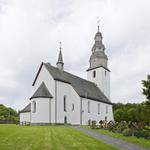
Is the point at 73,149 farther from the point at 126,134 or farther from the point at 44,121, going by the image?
the point at 44,121

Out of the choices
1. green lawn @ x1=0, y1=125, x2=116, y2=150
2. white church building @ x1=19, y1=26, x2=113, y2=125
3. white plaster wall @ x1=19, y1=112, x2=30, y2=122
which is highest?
white church building @ x1=19, y1=26, x2=113, y2=125

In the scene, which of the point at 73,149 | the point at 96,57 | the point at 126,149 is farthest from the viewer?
the point at 96,57

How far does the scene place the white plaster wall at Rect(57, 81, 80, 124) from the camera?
50.2 meters

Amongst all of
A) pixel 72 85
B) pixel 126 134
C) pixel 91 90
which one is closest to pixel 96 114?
pixel 91 90

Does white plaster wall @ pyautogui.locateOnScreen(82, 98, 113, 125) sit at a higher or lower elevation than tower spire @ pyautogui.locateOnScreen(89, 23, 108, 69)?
lower

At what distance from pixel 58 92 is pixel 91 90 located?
14.0 m

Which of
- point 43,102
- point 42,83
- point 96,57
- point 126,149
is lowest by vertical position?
point 126,149

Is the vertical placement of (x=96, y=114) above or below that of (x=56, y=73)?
below

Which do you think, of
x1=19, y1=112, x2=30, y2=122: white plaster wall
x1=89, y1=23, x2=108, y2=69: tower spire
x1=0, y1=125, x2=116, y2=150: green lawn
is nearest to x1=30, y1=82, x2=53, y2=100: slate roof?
x1=19, y1=112, x2=30, y2=122: white plaster wall

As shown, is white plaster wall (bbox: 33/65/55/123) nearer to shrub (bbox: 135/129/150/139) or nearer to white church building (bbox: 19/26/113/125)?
white church building (bbox: 19/26/113/125)

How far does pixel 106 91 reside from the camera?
232 feet

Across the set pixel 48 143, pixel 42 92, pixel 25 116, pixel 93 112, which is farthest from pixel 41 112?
pixel 48 143

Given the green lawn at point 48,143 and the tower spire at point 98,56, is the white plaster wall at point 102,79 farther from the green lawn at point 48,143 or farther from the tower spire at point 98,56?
the green lawn at point 48,143

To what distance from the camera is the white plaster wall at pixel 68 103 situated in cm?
5019
